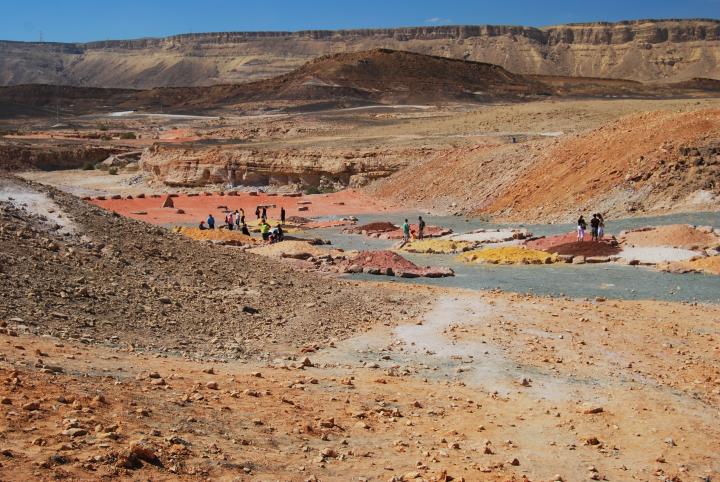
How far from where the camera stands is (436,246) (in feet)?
85.2

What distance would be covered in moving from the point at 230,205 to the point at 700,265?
80.5 feet

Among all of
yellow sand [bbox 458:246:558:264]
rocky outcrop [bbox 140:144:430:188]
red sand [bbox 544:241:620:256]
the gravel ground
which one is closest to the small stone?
the gravel ground

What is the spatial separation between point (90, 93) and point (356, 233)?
371 feet

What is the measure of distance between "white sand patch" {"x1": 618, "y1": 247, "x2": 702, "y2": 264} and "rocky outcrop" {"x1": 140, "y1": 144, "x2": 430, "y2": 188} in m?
21.6

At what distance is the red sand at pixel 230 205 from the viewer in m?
36.7

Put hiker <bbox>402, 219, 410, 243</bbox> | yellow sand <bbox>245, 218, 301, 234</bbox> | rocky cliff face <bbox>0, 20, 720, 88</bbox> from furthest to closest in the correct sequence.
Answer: rocky cliff face <bbox>0, 20, 720, 88</bbox>
yellow sand <bbox>245, 218, 301, 234</bbox>
hiker <bbox>402, 219, 410, 243</bbox>

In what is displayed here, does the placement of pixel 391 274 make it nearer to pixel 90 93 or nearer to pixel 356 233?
pixel 356 233

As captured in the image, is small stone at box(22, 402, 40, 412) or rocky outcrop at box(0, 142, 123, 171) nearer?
small stone at box(22, 402, 40, 412)

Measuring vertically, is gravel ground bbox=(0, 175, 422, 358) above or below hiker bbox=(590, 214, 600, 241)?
above

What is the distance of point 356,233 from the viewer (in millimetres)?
30562

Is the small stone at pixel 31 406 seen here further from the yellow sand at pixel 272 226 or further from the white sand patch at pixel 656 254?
the yellow sand at pixel 272 226

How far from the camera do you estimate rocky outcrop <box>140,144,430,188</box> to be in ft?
147

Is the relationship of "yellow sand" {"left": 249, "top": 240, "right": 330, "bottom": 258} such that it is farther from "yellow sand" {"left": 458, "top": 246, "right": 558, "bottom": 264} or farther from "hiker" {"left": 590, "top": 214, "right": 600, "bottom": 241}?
"hiker" {"left": 590, "top": 214, "right": 600, "bottom": 241}

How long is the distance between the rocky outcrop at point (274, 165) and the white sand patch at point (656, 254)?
850 inches
